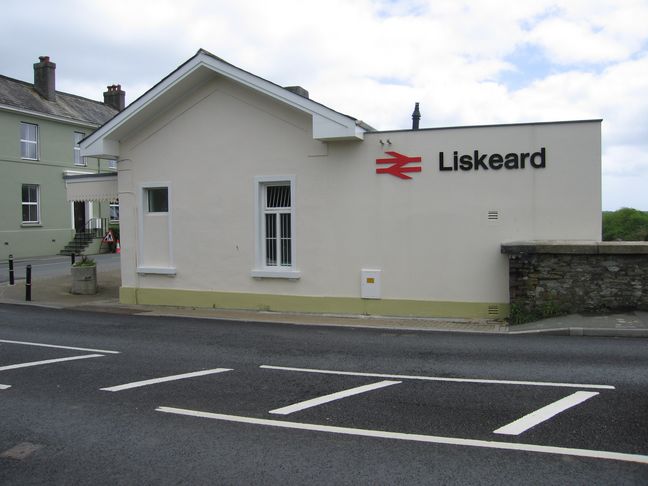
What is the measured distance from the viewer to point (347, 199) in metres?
13.0

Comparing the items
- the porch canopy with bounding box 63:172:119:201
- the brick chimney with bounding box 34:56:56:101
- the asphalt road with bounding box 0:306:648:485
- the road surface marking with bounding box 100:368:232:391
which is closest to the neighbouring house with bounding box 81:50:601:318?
the porch canopy with bounding box 63:172:119:201

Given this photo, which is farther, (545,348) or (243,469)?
(545,348)

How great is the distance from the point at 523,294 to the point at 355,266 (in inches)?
147

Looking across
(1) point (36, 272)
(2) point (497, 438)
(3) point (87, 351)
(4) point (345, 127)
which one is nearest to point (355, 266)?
(4) point (345, 127)

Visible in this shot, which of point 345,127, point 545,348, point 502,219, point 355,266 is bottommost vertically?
point 545,348

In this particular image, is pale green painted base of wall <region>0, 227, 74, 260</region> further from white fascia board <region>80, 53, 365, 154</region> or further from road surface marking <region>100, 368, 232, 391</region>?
road surface marking <region>100, 368, 232, 391</region>

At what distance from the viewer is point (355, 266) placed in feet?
42.8

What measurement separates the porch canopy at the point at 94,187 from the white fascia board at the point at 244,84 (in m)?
1.19

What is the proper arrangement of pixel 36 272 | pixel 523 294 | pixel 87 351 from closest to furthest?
pixel 87 351, pixel 523 294, pixel 36 272

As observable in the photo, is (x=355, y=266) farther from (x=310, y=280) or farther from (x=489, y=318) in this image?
(x=489, y=318)

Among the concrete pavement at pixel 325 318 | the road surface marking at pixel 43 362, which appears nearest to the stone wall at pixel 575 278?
the concrete pavement at pixel 325 318

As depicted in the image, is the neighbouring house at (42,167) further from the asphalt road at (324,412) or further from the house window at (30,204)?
the asphalt road at (324,412)

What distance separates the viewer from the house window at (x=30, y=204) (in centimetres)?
3058

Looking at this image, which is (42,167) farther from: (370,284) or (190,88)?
(370,284)
